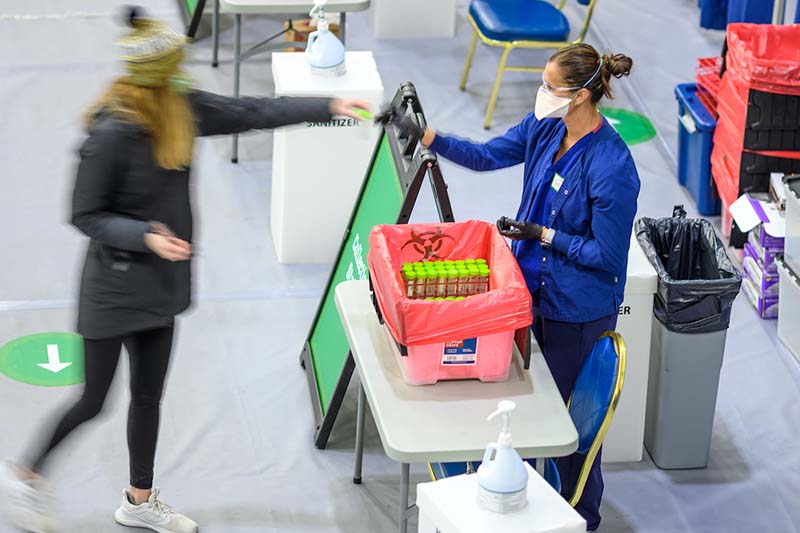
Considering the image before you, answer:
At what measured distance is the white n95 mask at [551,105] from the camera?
146 inches

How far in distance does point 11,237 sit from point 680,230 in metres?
2.99

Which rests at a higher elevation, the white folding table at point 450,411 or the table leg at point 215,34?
the white folding table at point 450,411

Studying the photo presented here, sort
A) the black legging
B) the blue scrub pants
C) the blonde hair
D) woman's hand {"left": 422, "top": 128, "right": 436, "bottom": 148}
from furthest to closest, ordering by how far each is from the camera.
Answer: woman's hand {"left": 422, "top": 128, "right": 436, "bottom": 148}
the blue scrub pants
the black legging
the blonde hair

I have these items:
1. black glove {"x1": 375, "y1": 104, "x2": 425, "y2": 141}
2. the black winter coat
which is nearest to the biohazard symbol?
black glove {"x1": 375, "y1": 104, "x2": 425, "y2": 141}

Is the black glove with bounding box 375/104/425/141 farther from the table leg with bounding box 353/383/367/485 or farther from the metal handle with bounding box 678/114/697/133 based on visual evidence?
the metal handle with bounding box 678/114/697/133

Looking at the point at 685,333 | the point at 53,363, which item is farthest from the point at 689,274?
the point at 53,363

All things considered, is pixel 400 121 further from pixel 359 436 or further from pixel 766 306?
pixel 766 306

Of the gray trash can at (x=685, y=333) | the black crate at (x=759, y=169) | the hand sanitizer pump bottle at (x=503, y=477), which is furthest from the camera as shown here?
the black crate at (x=759, y=169)

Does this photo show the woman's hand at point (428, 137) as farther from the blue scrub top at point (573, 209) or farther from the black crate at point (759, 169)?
the black crate at point (759, 169)

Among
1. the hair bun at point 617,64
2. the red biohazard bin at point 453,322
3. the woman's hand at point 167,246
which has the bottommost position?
the red biohazard bin at point 453,322

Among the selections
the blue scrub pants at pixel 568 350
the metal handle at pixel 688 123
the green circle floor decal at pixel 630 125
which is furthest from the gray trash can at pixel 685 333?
the green circle floor decal at pixel 630 125

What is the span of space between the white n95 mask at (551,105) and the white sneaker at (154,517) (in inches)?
66.6

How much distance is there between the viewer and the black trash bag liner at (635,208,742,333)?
435 cm

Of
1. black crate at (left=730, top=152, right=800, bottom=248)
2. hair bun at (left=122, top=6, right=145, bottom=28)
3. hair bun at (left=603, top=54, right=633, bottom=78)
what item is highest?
hair bun at (left=122, top=6, right=145, bottom=28)
